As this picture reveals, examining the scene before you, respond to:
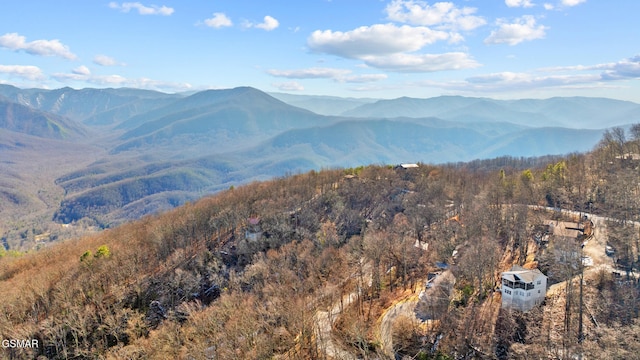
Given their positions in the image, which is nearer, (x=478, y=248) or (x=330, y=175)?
(x=478, y=248)

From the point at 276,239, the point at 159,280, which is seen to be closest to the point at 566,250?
the point at 276,239

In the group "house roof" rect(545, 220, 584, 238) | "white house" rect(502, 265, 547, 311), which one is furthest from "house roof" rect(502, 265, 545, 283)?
"house roof" rect(545, 220, 584, 238)

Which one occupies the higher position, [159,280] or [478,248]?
[478,248]

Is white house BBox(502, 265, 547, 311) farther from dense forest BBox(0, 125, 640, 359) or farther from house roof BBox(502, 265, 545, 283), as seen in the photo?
dense forest BBox(0, 125, 640, 359)

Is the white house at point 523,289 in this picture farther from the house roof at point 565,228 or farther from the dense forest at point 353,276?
the house roof at point 565,228

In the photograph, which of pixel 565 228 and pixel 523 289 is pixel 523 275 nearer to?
pixel 523 289

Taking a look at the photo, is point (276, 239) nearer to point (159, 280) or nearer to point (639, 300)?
point (159, 280)

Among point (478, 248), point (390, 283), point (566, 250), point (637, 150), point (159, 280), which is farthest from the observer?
point (637, 150)
